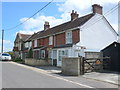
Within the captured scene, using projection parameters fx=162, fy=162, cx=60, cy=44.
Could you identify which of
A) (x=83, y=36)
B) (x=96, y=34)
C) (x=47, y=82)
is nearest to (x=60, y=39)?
(x=83, y=36)

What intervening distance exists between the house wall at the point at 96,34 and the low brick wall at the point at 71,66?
6645mm

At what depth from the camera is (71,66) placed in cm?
1485

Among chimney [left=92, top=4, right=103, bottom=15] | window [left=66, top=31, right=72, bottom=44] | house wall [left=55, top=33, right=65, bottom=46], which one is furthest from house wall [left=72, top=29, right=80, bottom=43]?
chimney [left=92, top=4, right=103, bottom=15]

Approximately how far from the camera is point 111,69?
57.9 ft

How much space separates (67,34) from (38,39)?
36.1 ft

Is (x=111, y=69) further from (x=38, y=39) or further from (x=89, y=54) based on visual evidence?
(x=38, y=39)

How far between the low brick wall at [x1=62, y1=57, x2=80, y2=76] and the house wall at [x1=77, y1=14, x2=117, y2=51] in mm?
6645

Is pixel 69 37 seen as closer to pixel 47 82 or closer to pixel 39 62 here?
pixel 39 62

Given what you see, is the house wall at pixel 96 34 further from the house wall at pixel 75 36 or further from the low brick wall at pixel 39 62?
the low brick wall at pixel 39 62

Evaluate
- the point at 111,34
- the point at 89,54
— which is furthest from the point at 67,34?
the point at 111,34

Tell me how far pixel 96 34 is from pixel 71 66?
10.1m

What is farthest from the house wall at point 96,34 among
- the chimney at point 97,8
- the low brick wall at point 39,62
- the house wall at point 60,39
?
the low brick wall at point 39,62

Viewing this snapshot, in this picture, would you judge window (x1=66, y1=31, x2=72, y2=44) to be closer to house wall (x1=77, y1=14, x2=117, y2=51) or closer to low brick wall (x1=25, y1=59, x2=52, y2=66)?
house wall (x1=77, y1=14, x2=117, y2=51)

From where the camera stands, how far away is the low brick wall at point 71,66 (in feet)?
47.3
